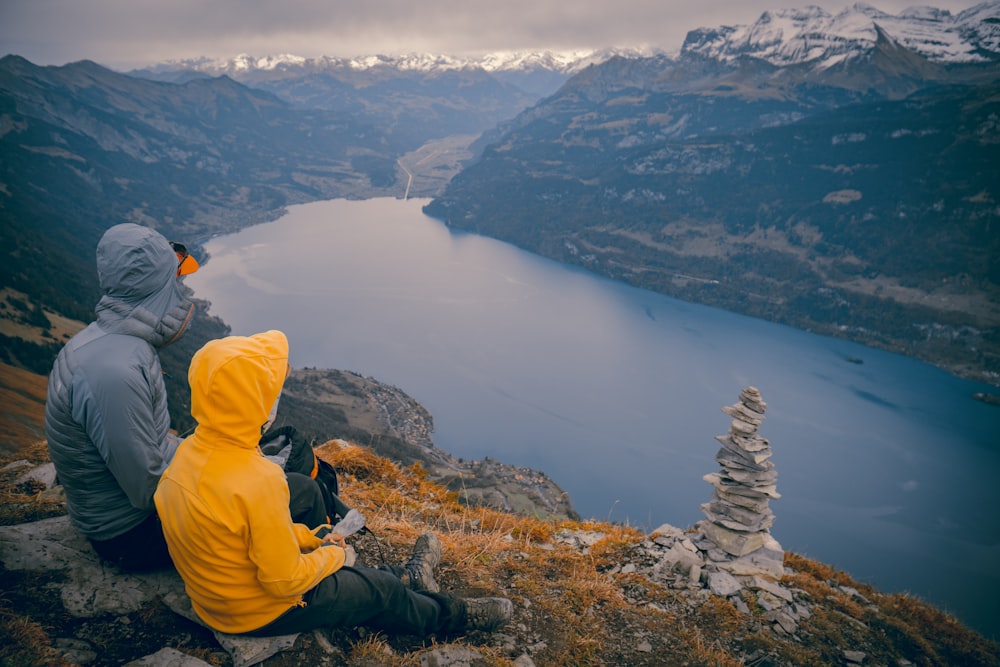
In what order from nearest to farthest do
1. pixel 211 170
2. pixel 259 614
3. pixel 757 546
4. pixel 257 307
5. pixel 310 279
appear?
pixel 259 614, pixel 757 546, pixel 257 307, pixel 310 279, pixel 211 170

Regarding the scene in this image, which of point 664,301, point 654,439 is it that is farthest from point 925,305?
point 654,439

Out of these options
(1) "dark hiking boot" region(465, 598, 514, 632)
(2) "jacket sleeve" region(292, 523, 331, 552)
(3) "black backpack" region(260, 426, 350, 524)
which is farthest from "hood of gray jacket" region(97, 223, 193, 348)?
(1) "dark hiking boot" region(465, 598, 514, 632)

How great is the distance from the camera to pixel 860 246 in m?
109

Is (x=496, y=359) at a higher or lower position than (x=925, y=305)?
lower

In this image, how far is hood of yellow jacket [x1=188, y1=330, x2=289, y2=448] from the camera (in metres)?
2.21

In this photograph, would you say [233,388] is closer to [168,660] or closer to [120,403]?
[120,403]

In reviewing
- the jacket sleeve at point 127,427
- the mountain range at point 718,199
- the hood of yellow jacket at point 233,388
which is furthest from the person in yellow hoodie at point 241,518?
the mountain range at point 718,199

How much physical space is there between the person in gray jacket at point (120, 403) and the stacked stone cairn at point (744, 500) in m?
5.62

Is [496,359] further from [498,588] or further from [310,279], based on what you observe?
[498,588]

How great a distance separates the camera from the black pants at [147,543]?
117 inches

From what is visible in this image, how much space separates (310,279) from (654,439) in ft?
209

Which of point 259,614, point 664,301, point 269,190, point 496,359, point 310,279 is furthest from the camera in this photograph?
point 269,190

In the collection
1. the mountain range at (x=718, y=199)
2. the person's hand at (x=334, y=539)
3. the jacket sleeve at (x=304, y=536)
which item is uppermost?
the mountain range at (x=718, y=199)

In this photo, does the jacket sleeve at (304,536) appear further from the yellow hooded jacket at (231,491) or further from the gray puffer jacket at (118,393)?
the gray puffer jacket at (118,393)
